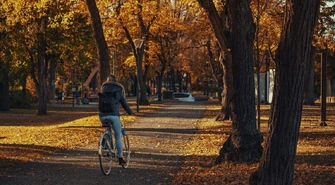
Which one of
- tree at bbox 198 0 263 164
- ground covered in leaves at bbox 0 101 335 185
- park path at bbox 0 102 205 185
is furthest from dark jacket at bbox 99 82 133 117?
tree at bbox 198 0 263 164

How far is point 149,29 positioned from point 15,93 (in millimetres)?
14644

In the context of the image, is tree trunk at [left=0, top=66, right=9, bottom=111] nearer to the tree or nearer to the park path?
the park path

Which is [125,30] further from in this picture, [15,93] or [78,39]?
[15,93]

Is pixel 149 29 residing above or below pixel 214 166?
above

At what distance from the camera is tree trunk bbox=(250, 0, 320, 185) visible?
6133 millimetres

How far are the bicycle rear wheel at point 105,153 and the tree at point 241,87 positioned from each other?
7.13ft

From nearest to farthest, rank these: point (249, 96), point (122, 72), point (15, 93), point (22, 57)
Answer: point (249, 96) → point (22, 57) → point (15, 93) → point (122, 72)

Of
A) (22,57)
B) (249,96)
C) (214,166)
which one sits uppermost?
(22,57)

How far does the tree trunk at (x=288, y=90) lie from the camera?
20.1 feet

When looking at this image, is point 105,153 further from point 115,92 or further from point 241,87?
point 241,87

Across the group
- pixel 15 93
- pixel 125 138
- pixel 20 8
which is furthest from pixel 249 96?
pixel 15 93

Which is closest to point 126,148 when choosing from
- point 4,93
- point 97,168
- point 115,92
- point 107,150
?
point 97,168

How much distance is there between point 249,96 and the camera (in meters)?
10.9

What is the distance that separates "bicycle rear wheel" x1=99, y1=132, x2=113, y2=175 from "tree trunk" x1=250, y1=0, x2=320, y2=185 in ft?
11.0
